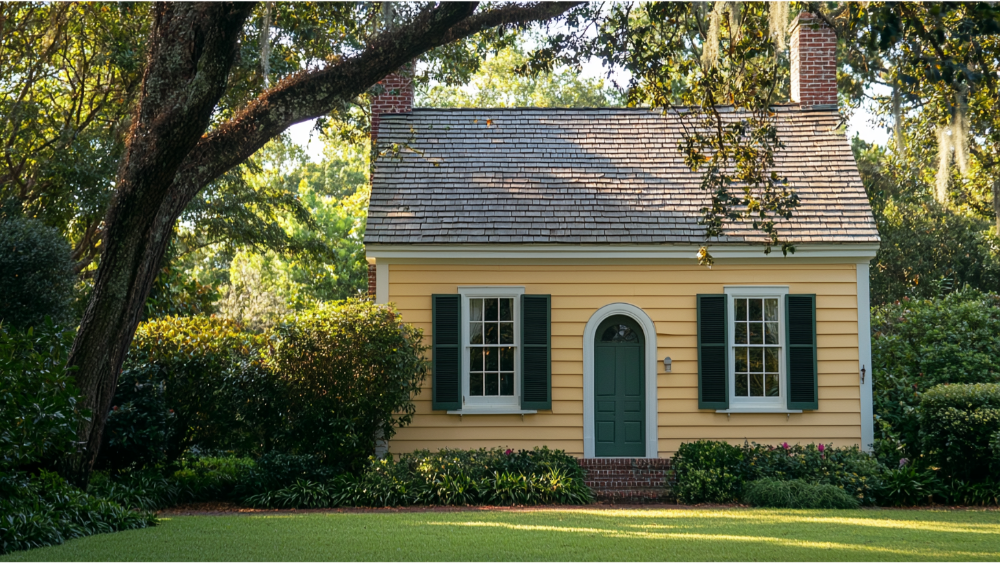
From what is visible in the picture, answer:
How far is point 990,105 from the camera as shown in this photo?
381 inches

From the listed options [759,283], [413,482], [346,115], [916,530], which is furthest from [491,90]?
[916,530]

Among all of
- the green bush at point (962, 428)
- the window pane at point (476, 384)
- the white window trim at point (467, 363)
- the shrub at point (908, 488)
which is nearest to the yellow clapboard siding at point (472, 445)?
the white window trim at point (467, 363)

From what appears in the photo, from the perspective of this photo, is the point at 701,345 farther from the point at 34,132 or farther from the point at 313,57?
the point at 34,132

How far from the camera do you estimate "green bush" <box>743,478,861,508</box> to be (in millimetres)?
9719

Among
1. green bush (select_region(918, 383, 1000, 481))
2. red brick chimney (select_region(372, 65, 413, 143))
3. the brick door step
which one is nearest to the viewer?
green bush (select_region(918, 383, 1000, 481))

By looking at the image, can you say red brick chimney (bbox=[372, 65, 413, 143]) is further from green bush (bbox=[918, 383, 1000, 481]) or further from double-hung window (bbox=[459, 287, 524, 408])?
green bush (bbox=[918, 383, 1000, 481])

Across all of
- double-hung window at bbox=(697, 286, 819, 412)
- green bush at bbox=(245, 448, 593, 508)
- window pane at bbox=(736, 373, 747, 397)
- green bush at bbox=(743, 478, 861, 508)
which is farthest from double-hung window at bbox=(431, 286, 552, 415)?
green bush at bbox=(743, 478, 861, 508)

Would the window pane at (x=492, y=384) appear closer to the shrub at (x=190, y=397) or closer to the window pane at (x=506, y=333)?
the window pane at (x=506, y=333)

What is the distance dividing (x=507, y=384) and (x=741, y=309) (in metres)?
3.48

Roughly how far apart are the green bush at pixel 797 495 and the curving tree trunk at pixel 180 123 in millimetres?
6074

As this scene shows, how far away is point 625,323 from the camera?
11977 mm

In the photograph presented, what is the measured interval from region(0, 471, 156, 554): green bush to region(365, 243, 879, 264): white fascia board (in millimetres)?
4956

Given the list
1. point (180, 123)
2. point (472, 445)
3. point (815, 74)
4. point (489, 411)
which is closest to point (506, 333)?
point (489, 411)

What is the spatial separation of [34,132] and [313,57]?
5854 millimetres
